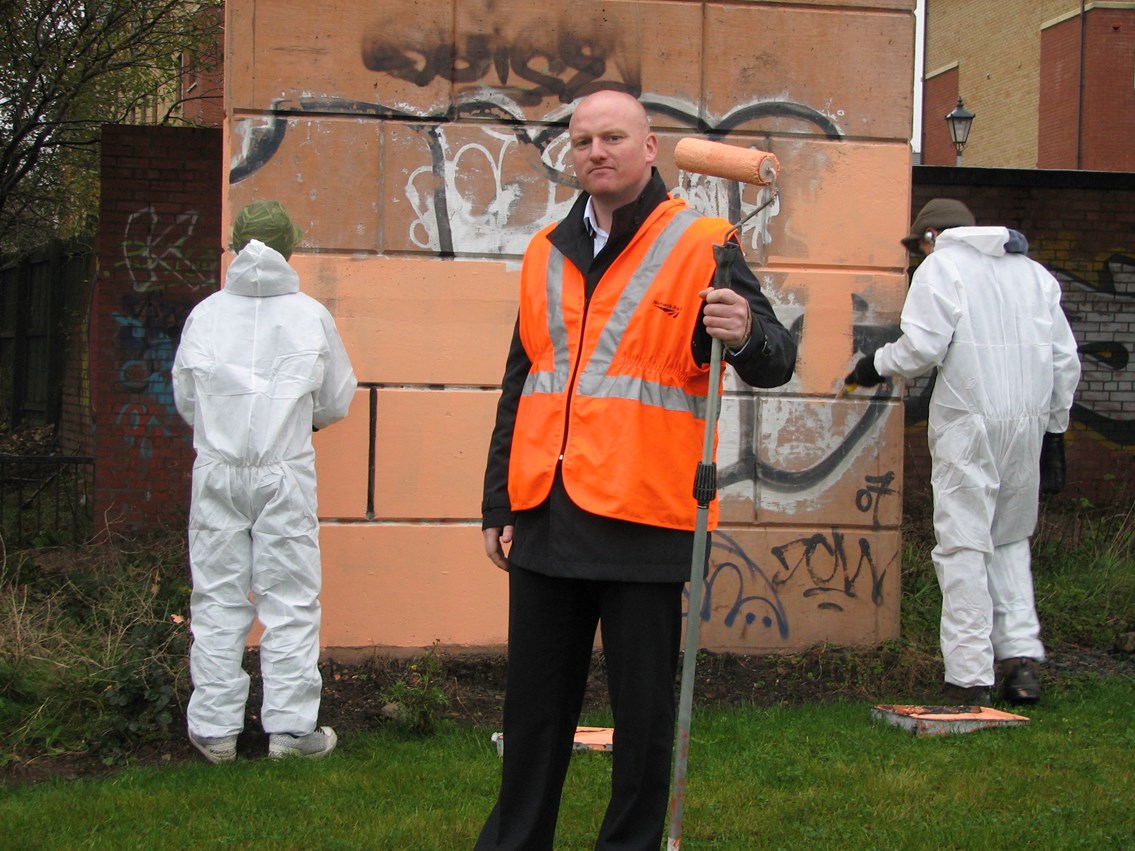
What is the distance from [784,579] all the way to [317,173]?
111 inches

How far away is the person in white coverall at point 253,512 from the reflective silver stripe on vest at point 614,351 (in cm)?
172

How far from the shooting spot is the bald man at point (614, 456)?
3016 mm

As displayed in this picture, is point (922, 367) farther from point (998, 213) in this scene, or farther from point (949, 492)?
point (998, 213)

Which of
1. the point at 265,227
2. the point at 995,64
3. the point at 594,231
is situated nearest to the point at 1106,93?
the point at 995,64

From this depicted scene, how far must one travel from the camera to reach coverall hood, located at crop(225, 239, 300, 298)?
4.70 meters

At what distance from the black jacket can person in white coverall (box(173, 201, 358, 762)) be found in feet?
5.39

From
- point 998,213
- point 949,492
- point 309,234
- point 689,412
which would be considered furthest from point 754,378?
point 998,213

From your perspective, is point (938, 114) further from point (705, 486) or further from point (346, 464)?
point (705, 486)

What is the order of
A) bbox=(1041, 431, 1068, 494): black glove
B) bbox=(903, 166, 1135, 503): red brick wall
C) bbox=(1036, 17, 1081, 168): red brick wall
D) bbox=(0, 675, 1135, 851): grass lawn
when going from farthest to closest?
bbox=(1036, 17, 1081, 168): red brick wall, bbox=(903, 166, 1135, 503): red brick wall, bbox=(1041, 431, 1068, 494): black glove, bbox=(0, 675, 1135, 851): grass lawn

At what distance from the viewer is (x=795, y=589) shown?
609cm

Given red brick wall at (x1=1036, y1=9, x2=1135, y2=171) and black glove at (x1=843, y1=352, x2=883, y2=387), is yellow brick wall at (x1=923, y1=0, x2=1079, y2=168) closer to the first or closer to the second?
red brick wall at (x1=1036, y1=9, x2=1135, y2=171)

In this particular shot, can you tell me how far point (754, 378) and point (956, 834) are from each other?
1.63 meters

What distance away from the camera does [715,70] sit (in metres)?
6.05

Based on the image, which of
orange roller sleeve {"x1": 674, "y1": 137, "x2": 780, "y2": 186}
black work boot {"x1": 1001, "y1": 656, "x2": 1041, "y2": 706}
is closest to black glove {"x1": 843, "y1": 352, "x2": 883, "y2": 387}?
black work boot {"x1": 1001, "y1": 656, "x2": 1041, "y2": 706}
